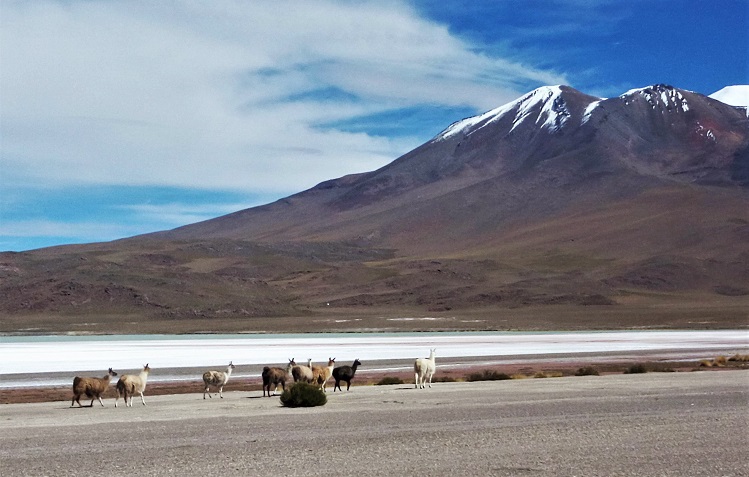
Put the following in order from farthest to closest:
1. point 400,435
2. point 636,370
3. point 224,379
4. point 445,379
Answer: point 636,370 → point 445,379 → point 224,379 → point 400,435

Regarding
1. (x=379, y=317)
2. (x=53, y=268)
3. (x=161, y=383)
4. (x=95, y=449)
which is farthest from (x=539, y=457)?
(x=53, y=268)

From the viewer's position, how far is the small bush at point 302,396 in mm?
20812

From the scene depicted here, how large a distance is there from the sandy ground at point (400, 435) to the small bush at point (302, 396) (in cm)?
25

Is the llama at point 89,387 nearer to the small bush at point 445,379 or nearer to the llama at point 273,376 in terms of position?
the llama at point 273,376

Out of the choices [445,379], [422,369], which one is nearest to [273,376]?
[422,369]

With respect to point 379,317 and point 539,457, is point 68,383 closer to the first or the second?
point 539,457

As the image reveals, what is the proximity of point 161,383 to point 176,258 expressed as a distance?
126 m

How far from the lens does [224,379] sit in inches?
901

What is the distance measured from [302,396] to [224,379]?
2856 millimetres

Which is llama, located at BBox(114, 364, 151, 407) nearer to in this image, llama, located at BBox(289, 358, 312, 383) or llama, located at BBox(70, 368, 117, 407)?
llama, located at BBox(70, 368, 117, 407)

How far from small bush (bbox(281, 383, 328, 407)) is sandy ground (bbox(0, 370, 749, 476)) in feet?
0.83

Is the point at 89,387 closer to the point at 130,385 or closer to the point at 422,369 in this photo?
the point at 130,385

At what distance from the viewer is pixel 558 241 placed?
174500mm

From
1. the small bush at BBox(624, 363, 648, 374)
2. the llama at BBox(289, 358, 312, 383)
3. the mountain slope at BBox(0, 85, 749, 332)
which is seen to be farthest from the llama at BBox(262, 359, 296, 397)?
the mountain slope at BBox(0, 85, 749, 332)
